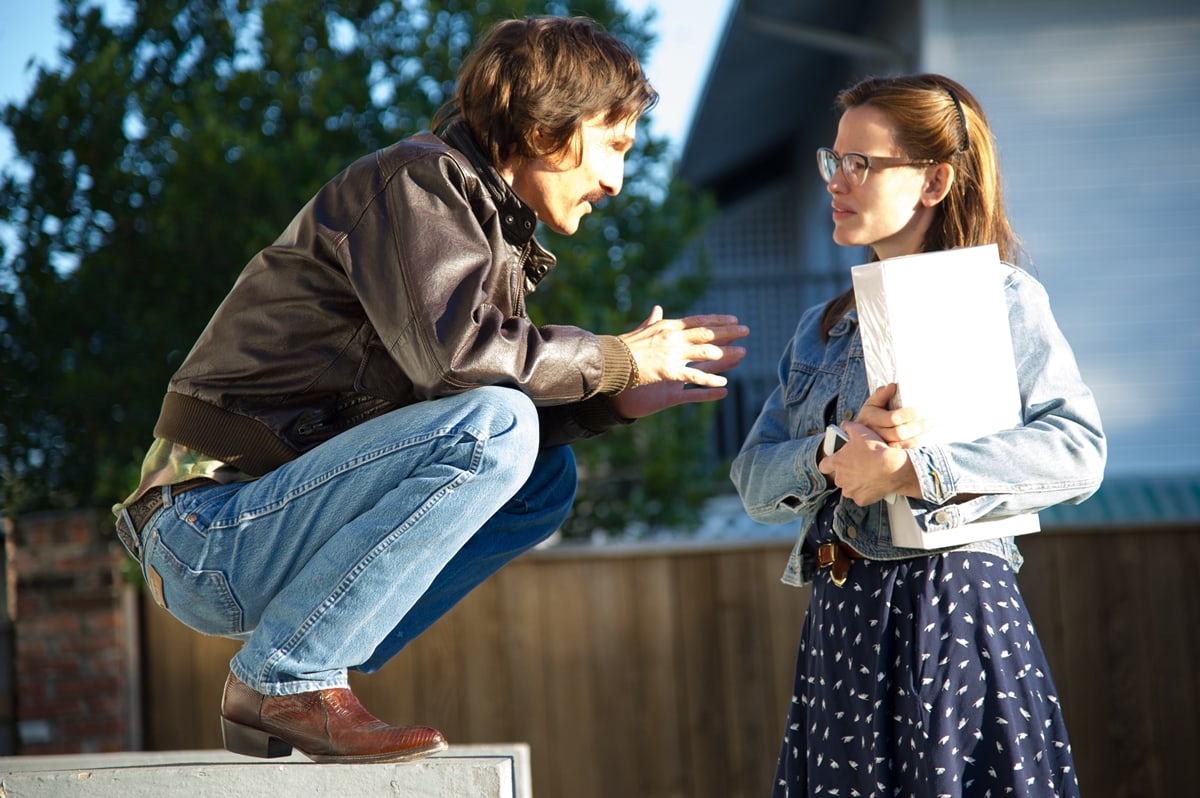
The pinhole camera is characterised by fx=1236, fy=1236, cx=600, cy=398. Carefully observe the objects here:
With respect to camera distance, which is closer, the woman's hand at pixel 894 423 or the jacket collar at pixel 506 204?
the woman's hand at pixel 894 423

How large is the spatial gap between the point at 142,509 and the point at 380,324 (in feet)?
1.91

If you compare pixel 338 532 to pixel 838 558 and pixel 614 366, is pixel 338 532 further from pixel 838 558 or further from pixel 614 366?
pixel 838 558

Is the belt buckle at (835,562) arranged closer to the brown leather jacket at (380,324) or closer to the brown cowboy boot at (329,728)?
the brown leather jacket at (380,324)

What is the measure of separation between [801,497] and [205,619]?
3.47ft

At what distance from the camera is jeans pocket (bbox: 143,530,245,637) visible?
2.08 metres

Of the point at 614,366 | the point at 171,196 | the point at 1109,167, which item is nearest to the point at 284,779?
the point at 614,366

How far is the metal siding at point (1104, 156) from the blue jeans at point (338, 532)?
581cm

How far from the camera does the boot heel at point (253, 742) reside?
2.02 metres

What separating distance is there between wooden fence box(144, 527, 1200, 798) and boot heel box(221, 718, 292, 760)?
2458 millimetres

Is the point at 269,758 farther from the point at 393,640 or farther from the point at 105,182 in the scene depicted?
the point at 105,182

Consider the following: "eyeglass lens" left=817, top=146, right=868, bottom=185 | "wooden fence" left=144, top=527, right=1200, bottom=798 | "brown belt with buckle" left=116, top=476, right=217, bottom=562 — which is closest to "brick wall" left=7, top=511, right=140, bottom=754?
"wooden fence" left=144, top=527, right=1200, bottom=798

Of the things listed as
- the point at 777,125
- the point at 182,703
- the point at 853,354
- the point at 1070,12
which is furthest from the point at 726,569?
the point at 777,125

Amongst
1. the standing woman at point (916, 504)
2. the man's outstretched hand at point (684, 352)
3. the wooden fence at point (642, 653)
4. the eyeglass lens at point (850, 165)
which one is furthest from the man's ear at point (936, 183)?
the wooden fence at point (642, 653)

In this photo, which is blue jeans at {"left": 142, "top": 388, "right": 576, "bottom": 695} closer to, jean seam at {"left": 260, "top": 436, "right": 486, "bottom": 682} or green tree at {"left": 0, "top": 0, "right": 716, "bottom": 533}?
jean seam at {"left": 260, "top": 436, "right": 486, "bottom": 682}
